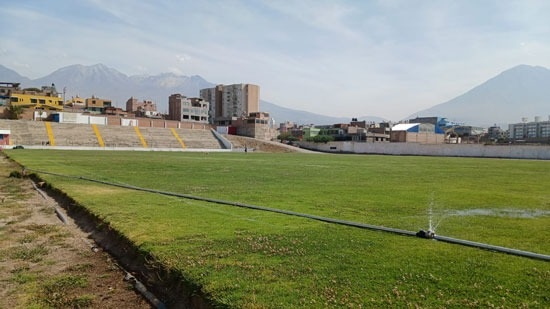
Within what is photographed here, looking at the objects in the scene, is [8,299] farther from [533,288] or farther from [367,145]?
[367,145]

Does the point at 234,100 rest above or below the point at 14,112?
above

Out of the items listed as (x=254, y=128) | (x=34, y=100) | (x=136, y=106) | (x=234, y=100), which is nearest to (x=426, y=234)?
(x=254, y=128)

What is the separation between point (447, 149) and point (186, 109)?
279 ft

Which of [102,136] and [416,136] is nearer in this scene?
[102,136]

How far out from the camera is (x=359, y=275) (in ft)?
14.5

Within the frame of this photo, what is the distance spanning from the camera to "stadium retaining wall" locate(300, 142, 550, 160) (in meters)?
54.6

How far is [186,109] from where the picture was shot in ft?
415

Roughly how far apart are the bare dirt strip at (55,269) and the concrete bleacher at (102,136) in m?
56.3

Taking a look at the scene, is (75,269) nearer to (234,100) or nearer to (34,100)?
(34,100)

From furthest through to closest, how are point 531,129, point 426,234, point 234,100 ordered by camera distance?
point 531,129 < point 234,100 < point 426,234

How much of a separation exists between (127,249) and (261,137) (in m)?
95.6

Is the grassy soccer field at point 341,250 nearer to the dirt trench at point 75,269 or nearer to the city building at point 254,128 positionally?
the dirt trench at point 75,269

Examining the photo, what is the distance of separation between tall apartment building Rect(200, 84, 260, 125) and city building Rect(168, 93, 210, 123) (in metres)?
22.4

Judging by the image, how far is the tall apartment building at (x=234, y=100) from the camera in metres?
160
